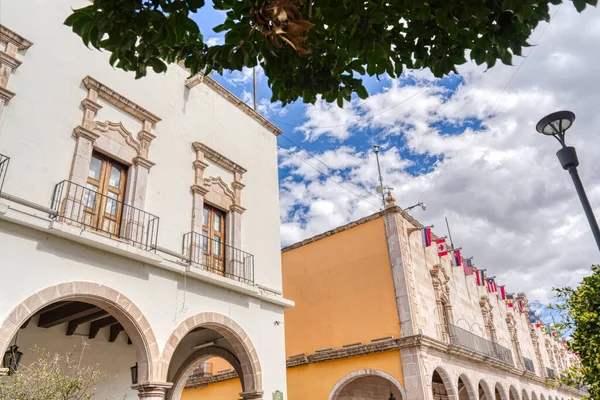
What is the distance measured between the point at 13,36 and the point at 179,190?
3343 mm

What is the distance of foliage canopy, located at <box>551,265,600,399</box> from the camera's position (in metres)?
5.40

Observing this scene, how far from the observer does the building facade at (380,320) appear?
13.9m

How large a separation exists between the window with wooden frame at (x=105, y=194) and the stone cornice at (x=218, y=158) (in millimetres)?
1722

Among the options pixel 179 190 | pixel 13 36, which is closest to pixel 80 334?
pixel 179 190

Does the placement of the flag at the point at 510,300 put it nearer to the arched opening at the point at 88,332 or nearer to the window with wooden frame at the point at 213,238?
the window with wooden frame at the point at 213,238

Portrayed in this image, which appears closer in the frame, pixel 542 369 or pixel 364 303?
pixel 364 303

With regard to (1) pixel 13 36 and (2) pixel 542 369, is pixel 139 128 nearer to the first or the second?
(1) pixel 13 36

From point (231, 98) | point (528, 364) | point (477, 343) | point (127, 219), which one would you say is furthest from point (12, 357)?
point (528, 364)

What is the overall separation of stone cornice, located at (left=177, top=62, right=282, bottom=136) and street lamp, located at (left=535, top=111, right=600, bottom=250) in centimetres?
642

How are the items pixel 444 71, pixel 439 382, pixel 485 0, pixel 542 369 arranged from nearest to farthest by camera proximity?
pixel 485 0 → pixel 444 71 → pixel 439 382 → pixel 542 369

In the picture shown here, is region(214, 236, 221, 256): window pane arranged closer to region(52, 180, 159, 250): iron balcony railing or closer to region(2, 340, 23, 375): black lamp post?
region(52, 180, 159, 250): iron balcony railing

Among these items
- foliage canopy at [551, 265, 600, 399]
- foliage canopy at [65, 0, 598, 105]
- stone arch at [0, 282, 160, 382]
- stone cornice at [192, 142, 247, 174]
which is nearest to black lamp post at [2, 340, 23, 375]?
stone arch at [0, 282, 160, 382]

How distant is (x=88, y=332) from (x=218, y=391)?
9197 millimetres

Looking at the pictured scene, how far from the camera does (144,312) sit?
6.84 metres
